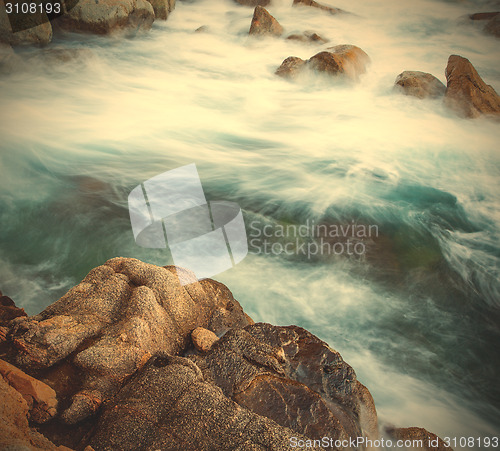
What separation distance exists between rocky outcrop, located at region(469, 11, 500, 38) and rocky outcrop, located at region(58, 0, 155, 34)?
11053mm

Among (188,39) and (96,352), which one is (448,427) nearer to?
(96,352)

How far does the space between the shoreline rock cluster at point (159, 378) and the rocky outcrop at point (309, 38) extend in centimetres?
1153

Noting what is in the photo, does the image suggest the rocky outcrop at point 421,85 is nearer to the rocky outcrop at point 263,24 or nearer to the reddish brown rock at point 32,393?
the rocky outcrop at point 263,24

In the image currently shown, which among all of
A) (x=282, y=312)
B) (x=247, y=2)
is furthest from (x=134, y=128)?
(x=247, y=2)

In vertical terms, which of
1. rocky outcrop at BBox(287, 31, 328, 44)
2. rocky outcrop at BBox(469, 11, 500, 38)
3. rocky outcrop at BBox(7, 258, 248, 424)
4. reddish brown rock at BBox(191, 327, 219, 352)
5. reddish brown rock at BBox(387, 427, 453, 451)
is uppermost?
rocky outcrop at BBox(469, 11, 500, 38)

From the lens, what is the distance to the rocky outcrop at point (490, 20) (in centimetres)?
1300

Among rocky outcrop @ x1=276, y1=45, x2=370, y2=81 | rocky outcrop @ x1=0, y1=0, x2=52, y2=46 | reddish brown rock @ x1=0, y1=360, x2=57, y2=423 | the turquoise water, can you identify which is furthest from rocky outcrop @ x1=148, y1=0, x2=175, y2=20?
reddish brown rock @ x1=0, y1=360, x2=57, y2=423

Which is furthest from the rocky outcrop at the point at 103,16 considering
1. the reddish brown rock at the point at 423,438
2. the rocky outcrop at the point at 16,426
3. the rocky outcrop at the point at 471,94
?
the reddish brown rock at the point at 423,438

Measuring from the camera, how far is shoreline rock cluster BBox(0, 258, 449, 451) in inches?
102

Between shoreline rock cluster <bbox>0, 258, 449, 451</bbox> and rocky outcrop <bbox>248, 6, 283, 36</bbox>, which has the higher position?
rocky outcrop <bbox>248, 6, 283, 36</bbox>

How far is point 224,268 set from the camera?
19.5ft

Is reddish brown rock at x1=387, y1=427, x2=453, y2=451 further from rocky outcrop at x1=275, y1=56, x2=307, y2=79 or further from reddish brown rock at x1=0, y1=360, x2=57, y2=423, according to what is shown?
rocky outcrop at x1=275, y1=56, x2=307, y2=79

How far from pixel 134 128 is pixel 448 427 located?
26.4 ft

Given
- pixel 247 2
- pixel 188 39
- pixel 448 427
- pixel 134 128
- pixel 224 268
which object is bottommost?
pixel 448 427
